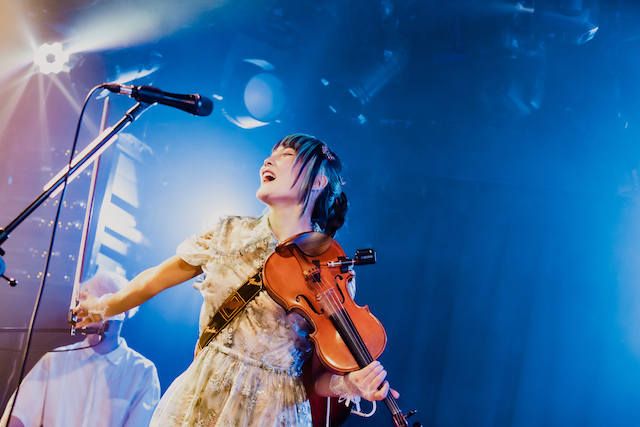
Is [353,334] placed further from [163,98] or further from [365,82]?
[365,82]

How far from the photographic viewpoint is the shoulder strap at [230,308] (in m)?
1.65

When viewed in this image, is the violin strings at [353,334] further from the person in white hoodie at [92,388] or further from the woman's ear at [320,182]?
the person in white hoodie at [92,388]

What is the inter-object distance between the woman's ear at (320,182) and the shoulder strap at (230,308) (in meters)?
0.53

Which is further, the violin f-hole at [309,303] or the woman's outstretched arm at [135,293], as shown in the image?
the woman's outstretched arm at [135,293]

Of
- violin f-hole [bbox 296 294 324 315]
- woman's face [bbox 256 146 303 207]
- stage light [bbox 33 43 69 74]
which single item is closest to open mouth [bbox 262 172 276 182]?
woman's face [bbox 256 146 303 207]

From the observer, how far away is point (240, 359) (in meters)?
1.60

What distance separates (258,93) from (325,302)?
2.69 meters

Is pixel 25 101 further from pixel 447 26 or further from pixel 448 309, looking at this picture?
pixel 448 309

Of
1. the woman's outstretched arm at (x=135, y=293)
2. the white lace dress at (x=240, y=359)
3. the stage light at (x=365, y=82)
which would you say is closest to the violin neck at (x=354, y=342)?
the white lace dress at (x=240, y=359)

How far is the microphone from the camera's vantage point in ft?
5.62

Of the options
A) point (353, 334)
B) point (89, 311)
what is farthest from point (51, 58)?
point (353, 334)

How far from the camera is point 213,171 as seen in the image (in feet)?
12.7

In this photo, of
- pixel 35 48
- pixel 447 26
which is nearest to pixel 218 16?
pixel 35 48

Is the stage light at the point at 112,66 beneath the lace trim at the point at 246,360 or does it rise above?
above
